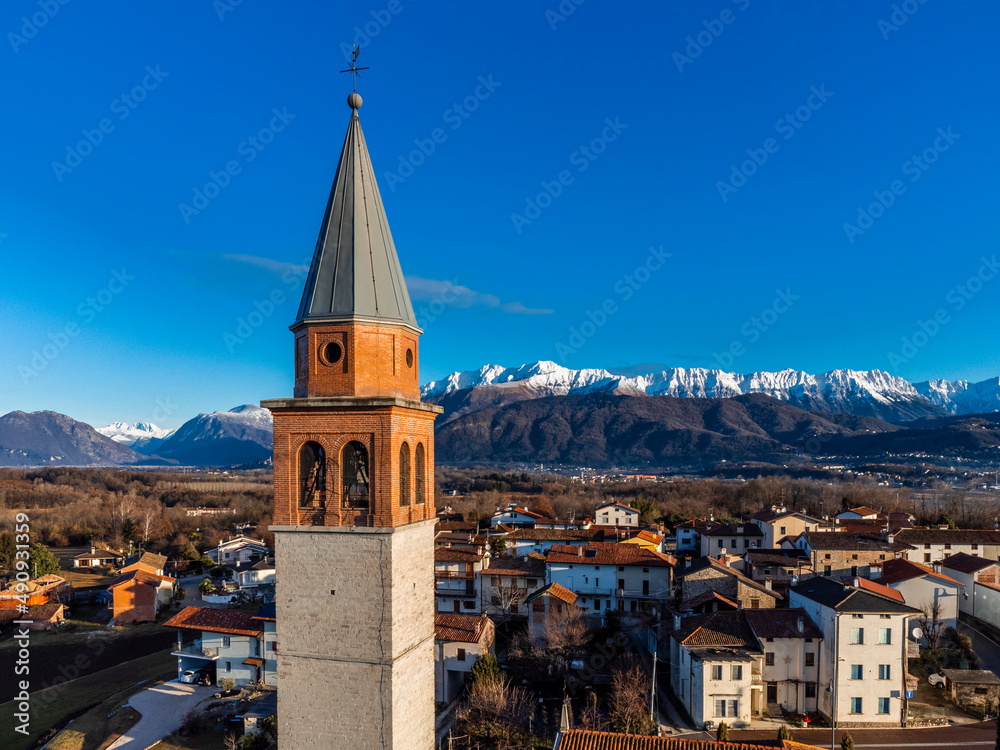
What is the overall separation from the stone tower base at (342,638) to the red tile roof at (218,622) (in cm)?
2985

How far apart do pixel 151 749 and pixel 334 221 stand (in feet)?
95.9

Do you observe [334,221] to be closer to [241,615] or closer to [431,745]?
[431,745]

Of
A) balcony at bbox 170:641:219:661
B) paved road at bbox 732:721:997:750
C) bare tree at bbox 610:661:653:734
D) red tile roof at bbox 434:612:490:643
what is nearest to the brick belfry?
bare tree at bbox 610:661:653:734

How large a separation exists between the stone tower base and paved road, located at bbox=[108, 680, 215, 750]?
75.9 ft

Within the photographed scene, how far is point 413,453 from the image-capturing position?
55.2 feet

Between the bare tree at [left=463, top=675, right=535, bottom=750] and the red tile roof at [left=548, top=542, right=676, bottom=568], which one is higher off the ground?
the red tile roof at [left=548, top=542, right=676, bottom=568]

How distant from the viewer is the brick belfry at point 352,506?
14.7 metres

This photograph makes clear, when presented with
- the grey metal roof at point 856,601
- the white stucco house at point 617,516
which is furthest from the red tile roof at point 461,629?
the white stucco house at point 617,516

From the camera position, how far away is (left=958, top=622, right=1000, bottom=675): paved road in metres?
41.2

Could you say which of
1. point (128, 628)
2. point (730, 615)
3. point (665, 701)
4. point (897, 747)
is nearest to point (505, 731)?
point (665, 701)

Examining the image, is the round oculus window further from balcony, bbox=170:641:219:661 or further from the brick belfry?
balcony, bbox=170:641:219:661

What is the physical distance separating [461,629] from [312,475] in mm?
25183

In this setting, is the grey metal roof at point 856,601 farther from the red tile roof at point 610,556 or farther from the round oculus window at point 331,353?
the round oculus window at point 331,353

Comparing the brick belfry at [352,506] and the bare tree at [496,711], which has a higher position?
the brick belfry at [352,506]
